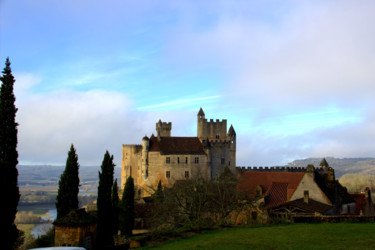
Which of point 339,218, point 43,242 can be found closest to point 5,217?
point 43,242

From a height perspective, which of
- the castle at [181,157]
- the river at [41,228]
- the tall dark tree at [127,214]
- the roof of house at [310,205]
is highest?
the castle at [181,157]

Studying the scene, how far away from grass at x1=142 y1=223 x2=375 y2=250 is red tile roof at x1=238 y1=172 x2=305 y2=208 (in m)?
15.2

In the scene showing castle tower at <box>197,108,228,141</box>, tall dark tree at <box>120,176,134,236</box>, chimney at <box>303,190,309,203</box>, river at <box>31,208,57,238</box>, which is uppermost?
castle tower at <box>197,108,228,141</box>

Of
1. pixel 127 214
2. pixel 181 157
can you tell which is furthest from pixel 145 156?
pixel 127 214

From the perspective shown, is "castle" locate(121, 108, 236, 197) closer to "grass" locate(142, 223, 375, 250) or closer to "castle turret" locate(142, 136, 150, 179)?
"castle turret" locate(142, 136, 150, 179)

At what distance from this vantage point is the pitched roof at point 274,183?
136 ft

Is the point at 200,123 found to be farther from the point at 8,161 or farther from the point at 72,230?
the point at 8,161

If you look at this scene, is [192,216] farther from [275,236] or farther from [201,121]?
[201,121]

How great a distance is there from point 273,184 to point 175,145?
3390 centimetres

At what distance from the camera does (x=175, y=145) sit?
74938 mm

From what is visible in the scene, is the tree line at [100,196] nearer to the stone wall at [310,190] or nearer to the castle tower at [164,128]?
the stone wall at [310,190]

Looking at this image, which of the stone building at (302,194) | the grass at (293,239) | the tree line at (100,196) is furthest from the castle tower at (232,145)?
the grass at (293,239)

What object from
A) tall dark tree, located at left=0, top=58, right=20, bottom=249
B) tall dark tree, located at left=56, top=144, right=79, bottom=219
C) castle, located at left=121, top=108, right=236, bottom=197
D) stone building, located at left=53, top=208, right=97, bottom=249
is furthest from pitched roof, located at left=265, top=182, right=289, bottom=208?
castle, located at left=121, top=108, right=236, bottom=197

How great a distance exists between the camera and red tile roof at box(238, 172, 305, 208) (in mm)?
40750
